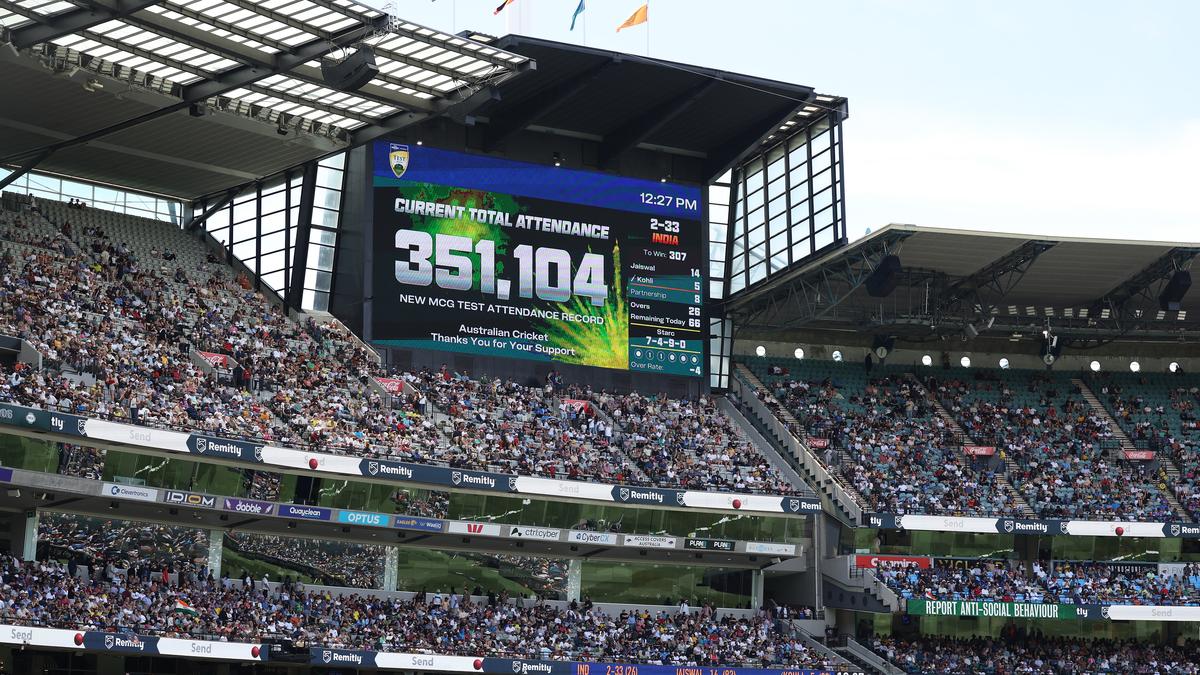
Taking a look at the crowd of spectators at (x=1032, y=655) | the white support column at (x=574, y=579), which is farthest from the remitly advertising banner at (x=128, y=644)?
the crowd of spectators at (x=1032, y=655)

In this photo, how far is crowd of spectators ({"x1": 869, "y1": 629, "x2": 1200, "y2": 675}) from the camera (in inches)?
2247

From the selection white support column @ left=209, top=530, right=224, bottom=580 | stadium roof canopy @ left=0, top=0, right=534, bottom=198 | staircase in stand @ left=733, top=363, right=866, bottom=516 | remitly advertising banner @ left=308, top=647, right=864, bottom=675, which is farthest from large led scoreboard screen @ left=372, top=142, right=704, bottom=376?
remitly advertising banner @ left=308, top=647, right=864, bottom=675

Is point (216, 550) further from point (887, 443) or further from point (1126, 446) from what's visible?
point (1126, 446)

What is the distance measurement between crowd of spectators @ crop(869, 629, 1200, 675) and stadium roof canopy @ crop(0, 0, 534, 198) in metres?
25.1

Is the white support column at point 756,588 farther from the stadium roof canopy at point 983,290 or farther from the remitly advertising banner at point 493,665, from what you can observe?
the stadium roof canopy at point 983,290

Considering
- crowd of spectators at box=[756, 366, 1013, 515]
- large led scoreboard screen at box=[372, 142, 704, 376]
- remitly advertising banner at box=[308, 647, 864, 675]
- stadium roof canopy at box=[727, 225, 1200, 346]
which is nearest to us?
remitly advertising banner at box=[308, 647, 864, 675]

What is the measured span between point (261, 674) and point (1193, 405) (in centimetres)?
4146

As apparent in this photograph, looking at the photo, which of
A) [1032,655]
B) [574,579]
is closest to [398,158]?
[574,579]

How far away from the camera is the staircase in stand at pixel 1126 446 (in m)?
62.7

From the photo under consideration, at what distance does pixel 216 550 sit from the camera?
48938mm

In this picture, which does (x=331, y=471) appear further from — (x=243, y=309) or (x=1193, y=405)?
(x=1193, y=405)

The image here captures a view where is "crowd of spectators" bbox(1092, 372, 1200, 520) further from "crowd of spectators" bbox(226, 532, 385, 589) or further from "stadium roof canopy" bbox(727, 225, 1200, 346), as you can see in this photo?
"crowd of spectators" bbox(226, 532, 385, 589)

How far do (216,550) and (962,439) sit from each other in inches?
1205

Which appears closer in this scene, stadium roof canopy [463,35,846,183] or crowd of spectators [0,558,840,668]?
crowd of spectators [0,558,840,668]
